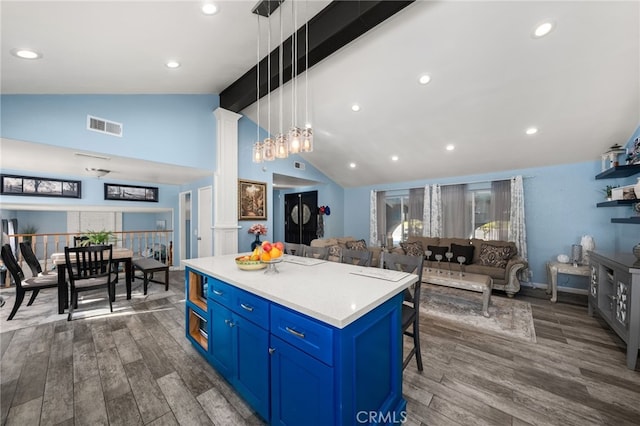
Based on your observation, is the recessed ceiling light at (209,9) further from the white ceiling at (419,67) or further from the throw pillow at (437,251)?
the throw pillow at (437,251)

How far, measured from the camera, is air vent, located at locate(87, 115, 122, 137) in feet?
9.97

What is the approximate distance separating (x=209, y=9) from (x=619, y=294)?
4621 mm

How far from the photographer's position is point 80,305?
3.53 m

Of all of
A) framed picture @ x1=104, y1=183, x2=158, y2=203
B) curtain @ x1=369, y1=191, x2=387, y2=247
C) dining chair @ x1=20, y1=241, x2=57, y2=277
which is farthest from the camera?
curtain @ x1=369, y1=191, x2=387, y2=247

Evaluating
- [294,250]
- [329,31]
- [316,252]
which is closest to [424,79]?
[329,31]

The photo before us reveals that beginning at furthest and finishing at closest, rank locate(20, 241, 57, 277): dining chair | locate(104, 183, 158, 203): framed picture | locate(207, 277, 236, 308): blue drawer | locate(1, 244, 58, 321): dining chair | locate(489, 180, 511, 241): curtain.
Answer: locate(104, 183, 158, 203): framed picture
locate(489, 180, 511, 241): curtain
locate(20, 241, 57, 277): dining chair
locate(1, 244, 58, 321): dining chair
locate(207, 277, 236, 308): blue drawer

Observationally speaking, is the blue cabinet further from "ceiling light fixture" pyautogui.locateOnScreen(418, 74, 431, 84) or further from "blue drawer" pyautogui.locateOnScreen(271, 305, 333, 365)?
"ceiling light fixture" pyautogui.locateOnScreen(418, 74, 431, 84)

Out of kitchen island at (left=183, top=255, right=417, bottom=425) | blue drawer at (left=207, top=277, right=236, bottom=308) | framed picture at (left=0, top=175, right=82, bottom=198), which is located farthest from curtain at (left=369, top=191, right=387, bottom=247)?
framed picture at (left=0, top=175, right=82, bottom=198)

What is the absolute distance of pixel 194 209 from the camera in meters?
5.20

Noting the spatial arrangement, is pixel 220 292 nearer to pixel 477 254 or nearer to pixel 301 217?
pixel 477 254

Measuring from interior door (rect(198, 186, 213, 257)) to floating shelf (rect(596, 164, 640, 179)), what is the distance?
6.49 m

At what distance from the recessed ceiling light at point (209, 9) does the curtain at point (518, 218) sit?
563 centimetres

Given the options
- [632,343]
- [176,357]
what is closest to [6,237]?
[176,357]

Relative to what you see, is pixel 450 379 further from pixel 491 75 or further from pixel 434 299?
pixel 491 75
